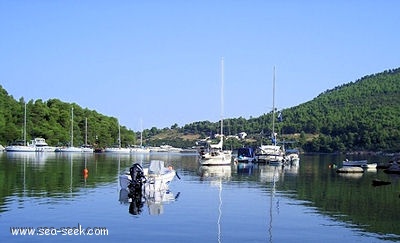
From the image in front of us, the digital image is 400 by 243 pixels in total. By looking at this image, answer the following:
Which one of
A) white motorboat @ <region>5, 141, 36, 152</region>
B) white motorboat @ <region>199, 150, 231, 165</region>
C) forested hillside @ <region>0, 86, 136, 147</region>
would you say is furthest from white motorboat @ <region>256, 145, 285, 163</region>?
forested hillside @ <region>0, 86, 136, 147</region>

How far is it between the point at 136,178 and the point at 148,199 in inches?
113

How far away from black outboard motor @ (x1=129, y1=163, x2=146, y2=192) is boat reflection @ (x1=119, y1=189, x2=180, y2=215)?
31 centimetres

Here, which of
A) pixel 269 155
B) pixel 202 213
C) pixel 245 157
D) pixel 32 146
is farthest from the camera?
pixel 32 146

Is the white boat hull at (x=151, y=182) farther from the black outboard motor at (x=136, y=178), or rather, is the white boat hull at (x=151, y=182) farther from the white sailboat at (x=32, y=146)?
the white sailboat at (x=32, y=146)

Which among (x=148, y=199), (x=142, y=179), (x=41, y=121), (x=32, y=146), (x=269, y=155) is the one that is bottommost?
(x=148, y=199)

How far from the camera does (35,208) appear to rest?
111 feet

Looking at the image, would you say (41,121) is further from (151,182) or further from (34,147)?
(151,182)

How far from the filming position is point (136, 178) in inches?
1704

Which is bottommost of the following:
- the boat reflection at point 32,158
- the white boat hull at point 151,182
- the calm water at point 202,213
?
the calm water at point 202,213

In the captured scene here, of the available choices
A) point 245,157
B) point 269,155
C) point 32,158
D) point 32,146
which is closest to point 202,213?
point 269,155

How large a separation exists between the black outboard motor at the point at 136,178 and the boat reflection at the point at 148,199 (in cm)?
31

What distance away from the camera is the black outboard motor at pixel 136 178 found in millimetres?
43066

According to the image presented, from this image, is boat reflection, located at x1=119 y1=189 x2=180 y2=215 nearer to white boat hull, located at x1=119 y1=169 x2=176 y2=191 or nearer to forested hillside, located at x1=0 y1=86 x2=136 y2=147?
white boat hull, located at x1=119 y1=169 x2=176 y2=191

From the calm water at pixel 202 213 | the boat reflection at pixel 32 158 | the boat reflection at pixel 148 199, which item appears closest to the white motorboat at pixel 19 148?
the boat reflection at pixel 32 158
